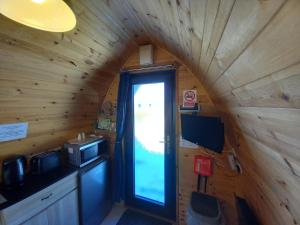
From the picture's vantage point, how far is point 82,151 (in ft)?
6.87

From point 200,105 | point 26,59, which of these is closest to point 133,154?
point 200,105

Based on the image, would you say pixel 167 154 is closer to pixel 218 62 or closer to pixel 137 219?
pixel 137 219

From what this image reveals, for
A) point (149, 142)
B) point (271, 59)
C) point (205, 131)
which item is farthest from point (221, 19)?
point (149, 142)

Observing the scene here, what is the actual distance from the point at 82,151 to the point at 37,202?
2.32ft

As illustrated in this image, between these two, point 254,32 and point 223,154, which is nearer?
point 254,32

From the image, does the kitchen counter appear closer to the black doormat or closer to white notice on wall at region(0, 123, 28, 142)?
white notice on wall at region(0, 123, 28, 142)

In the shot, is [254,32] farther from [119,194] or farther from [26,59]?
[119,194]

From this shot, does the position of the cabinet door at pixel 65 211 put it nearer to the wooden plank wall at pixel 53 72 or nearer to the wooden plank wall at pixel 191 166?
the wooden plank wall at pixel 53 72

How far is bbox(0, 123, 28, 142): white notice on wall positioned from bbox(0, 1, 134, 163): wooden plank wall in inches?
2.2

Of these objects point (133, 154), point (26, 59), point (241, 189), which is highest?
point (26, 59)

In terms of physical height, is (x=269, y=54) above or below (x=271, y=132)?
above

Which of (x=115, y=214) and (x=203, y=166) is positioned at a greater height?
(x=203, y=166)

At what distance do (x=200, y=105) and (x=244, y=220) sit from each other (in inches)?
50.5

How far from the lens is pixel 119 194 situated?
2508mm
